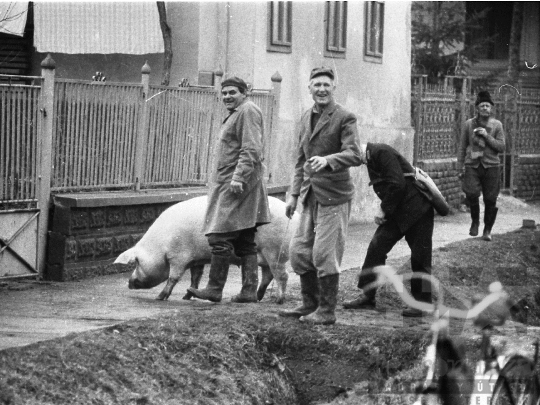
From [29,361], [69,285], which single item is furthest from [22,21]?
[29,361]

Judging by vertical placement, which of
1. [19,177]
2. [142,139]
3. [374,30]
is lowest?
[19,177]

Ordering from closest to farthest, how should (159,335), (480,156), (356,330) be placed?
(159,335) < (356,330) < (480,156)

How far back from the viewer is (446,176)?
868 inches

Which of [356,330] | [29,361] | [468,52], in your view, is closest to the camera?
[29,361]

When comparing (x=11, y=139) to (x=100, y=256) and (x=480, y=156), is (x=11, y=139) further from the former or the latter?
(x=480, y=156)

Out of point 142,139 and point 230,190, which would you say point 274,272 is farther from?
point 142,139

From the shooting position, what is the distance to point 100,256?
40.6 feet

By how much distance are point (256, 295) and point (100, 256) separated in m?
2.83

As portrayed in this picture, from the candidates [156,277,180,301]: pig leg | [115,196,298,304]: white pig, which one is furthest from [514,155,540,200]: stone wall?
[156,277,180,301]: pig leg

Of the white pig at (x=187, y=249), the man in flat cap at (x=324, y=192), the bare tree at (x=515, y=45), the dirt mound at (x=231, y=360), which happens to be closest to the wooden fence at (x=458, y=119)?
the bare tree at (x=515, y=45)

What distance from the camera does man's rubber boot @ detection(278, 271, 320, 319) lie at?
885 cm

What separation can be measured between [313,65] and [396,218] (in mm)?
8238

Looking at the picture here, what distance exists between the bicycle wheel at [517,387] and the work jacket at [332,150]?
1.81 m

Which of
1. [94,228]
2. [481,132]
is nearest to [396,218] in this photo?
[94,228]
